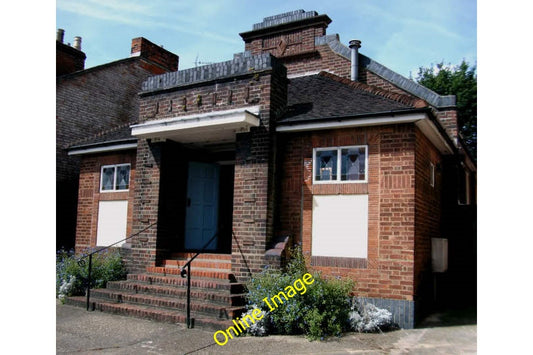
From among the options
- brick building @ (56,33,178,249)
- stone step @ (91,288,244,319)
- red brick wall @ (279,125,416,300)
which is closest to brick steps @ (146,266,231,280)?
stone step @ (91,288,244,319)

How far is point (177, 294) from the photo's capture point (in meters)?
8.59

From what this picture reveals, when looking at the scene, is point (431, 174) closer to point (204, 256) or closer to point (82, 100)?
point (204, 256)

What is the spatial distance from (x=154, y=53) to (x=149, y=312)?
39.0ft

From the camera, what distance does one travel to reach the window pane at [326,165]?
8609mm

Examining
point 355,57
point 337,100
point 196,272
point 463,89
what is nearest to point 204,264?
point 196,272

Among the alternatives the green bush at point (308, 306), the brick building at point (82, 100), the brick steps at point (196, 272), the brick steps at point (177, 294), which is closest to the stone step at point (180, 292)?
the brick steps at point (177, 294)

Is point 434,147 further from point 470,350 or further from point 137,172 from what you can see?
point 137,172

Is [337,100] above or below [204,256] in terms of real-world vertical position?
above

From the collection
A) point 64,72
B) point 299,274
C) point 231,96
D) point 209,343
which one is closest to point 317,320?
point 299,274

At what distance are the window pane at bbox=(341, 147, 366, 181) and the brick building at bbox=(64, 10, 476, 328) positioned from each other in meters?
0.03

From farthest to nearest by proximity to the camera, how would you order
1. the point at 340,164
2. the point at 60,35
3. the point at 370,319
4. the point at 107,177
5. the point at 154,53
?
the point at 154,53 → the point at 60,35 → the point at 107,177 → the point at 340,164 → the point at 370,319

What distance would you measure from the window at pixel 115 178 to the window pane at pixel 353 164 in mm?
5657

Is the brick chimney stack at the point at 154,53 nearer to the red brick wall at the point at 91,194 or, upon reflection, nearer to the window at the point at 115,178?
the red brick wall at the point at 91,194

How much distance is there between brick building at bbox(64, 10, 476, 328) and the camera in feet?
26.4
